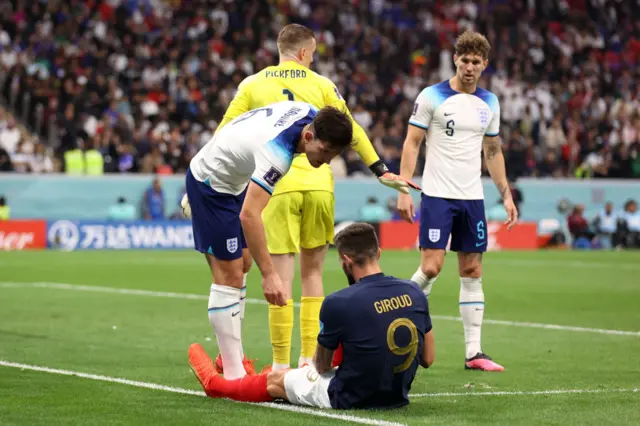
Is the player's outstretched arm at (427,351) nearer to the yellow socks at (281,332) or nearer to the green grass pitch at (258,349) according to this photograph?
the green grass pitch at (258,349)

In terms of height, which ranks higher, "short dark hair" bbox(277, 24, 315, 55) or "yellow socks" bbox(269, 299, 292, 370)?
"short dark hair" bbox(277, 24, 315, 55)

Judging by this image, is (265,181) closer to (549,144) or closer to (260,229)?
(260,229)

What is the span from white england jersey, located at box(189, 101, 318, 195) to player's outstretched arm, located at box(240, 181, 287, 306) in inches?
2.6

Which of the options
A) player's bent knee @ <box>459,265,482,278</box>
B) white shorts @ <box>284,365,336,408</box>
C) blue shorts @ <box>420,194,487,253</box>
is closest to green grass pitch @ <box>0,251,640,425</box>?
white shorts @ <box>284,365,336,408</box>

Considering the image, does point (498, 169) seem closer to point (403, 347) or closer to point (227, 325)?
point (227, 325)

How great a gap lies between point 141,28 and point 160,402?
86.8 ft

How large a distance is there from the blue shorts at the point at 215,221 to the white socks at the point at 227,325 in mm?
242

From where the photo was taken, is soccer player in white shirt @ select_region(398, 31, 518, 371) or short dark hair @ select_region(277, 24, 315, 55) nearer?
short dark hair @ select_region(277, 24, 315, 55)

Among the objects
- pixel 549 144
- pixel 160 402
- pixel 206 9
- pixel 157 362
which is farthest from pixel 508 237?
pixel 160 402

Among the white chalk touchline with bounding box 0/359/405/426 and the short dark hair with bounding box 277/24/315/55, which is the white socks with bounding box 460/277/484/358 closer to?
the short dark hair with bounding box 277/24/315/55

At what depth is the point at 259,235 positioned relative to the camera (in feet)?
22.5

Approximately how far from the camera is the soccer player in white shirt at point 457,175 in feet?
31.3

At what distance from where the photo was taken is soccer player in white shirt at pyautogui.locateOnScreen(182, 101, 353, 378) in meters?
6.81

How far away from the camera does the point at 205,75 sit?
3166 centimetres
